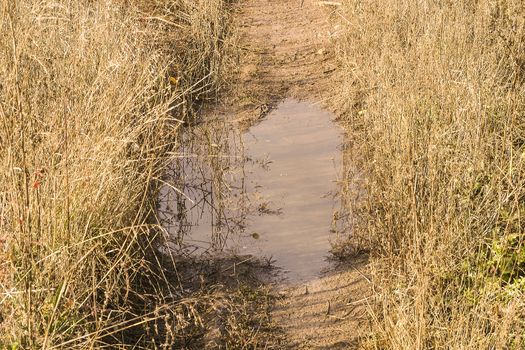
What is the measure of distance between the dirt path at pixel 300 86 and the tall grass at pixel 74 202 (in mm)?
634

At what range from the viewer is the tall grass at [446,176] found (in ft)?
11.8

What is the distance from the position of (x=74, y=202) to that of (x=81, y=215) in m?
0.07

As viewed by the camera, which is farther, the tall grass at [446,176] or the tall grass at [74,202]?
the tall grass at [446,176]

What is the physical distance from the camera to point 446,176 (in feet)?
14.1

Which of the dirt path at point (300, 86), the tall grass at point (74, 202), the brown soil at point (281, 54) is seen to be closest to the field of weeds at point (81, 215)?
the tall grass at point (74, 202)

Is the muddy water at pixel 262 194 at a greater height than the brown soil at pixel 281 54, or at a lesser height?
lesser

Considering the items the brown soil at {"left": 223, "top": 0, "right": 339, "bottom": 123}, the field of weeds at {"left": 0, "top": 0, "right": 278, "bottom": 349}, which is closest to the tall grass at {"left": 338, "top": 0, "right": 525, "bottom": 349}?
the field of weeds at {"left": 0, "top": 0, "right": 278, "bottom": 349}

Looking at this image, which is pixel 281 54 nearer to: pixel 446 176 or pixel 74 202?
pixel 446 176

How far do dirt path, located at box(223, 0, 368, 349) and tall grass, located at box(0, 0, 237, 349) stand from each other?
0.63 m

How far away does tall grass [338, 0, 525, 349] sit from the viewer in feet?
11.8

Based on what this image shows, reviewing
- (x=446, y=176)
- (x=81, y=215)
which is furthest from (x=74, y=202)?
(x=446, y=176)

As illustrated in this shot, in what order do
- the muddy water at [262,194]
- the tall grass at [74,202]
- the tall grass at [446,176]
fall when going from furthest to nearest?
the muddy water at [262,194] → the tall grass at [446,176] → the tall grass at [74,202]

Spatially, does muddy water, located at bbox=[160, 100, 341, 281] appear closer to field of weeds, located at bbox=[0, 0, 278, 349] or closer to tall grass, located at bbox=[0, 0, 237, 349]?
field of weeds, located at bbox=[0, 0, 278, 349]

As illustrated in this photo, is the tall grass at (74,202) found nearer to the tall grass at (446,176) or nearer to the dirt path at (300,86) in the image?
the dirt path at (300,86)
